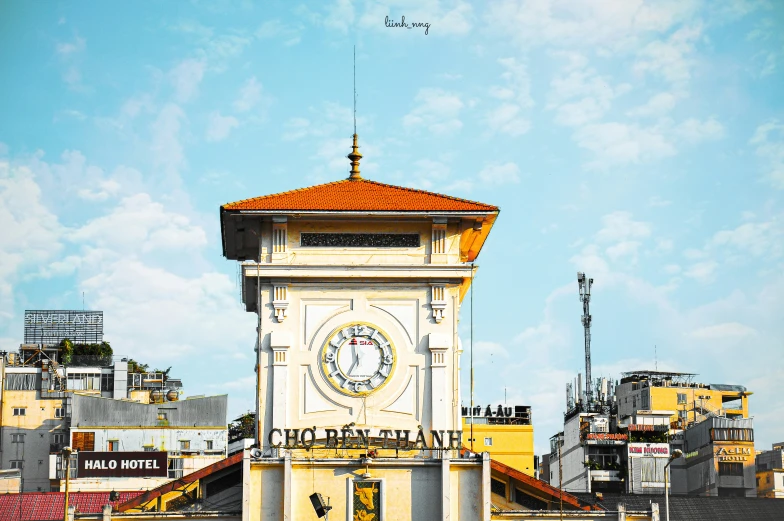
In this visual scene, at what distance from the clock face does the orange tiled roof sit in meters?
4.81

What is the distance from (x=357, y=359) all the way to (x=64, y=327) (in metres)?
68.5

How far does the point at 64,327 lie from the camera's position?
119 metres

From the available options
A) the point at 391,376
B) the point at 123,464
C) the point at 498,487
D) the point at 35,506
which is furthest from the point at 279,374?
the point at 123,464

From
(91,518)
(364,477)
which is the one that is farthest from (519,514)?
(91,518)

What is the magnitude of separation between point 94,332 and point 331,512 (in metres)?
70.3

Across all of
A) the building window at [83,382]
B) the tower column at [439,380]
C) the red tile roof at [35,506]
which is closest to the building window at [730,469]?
the building window at [83,382]

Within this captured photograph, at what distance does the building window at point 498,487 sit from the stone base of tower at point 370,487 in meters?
4.17

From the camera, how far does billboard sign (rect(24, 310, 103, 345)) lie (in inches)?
4688

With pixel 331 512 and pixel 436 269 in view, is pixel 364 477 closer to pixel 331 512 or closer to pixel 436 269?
pixel 331 512

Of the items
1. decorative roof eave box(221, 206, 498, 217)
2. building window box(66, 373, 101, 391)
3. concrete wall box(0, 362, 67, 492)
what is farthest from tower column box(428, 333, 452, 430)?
building window box(66, 373, 101, 391)

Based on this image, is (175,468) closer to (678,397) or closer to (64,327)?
(64,327)

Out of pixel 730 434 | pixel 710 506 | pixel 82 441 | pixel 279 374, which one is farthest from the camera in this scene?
pixel 730 434

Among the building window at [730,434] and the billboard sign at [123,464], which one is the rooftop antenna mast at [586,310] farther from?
the billboard sign at [123,464]

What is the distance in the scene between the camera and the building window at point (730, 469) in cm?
10950
